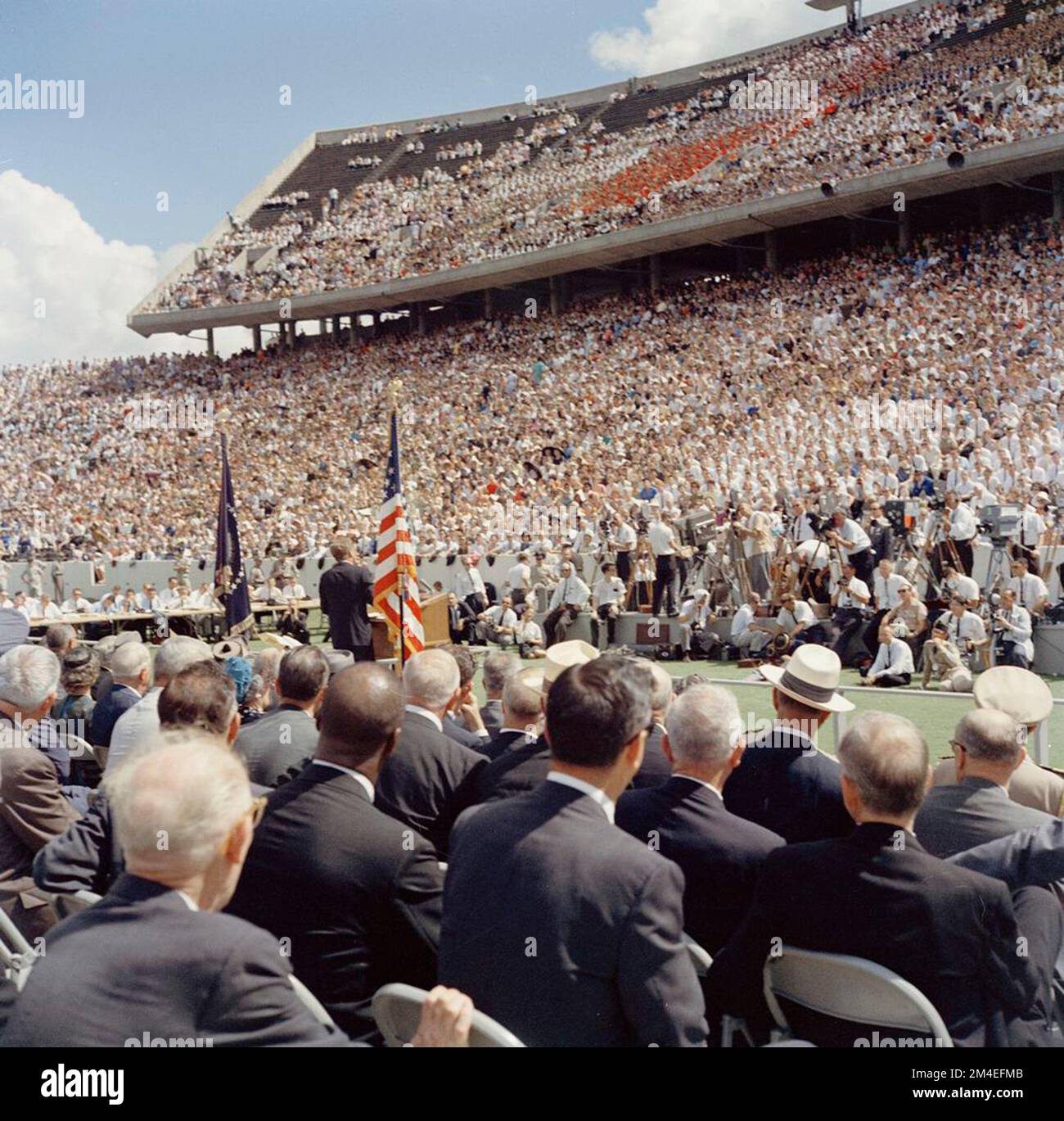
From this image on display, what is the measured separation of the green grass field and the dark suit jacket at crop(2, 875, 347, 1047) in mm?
4547

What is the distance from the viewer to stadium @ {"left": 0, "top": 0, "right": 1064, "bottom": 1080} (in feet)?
8.86

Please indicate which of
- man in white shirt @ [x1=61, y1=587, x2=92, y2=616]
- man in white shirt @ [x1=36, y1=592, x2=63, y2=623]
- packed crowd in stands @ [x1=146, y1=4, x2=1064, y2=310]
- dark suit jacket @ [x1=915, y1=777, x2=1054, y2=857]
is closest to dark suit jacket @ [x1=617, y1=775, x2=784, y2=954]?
dark suit jacket @ [x1=915, y1=777, x2=1054, y2=857]

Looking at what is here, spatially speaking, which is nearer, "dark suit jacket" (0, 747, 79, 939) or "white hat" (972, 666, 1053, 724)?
"dark suit jacket" (0, 747, 79, 939)

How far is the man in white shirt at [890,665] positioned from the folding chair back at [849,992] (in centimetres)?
1026

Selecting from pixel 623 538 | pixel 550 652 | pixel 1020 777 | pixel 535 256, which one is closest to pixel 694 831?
pixel 1020 777

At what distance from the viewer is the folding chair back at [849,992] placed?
8.89ft

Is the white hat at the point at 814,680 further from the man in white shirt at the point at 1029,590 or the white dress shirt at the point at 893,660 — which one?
the man in white shirt at the point at 1029,590

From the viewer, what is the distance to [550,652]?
620 cm

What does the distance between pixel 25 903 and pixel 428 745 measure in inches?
57.7

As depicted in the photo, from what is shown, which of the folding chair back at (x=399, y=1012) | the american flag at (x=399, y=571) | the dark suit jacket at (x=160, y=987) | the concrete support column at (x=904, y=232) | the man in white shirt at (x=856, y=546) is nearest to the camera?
the dark suit jacket at (x=160, y=987)

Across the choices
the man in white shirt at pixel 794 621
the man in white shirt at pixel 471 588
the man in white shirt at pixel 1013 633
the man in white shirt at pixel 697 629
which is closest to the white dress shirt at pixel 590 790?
the man in white shirt at pixel 1013 633

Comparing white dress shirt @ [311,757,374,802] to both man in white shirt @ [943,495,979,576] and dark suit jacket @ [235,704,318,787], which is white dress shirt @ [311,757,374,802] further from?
man in white shirt @ [943,495,979,576]

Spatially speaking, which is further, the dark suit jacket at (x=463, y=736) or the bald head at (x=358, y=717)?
the dark suit jacket at (x=463, y=736)

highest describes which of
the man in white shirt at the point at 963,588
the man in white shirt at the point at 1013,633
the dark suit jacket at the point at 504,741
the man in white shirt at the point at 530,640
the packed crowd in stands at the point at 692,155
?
the packed crowd in stands at the point at 692,155
